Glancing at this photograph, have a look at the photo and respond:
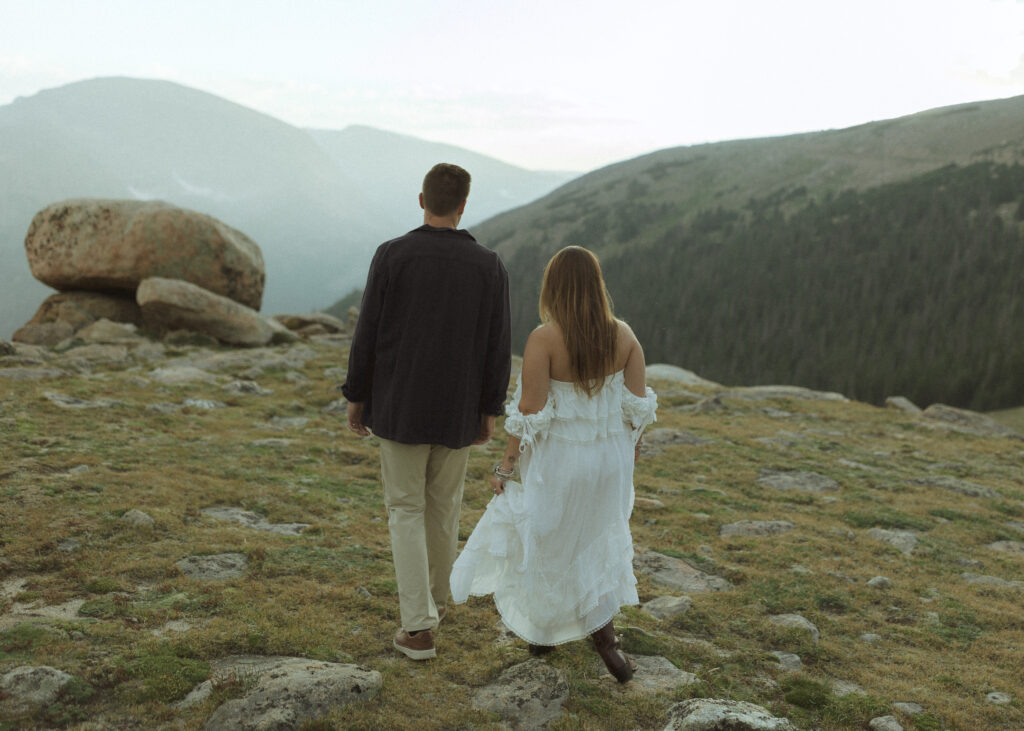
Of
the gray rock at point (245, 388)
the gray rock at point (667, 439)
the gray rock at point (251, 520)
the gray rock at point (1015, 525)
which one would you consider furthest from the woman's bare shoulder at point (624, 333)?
the gray rock at point (245, 388)

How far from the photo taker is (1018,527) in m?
11.0

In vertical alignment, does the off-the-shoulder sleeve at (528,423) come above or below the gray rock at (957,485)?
above

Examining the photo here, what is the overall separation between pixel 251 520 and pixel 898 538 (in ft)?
28.0

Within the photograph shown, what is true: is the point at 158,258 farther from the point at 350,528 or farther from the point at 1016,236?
the point at 1016,236

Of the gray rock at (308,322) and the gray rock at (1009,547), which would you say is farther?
the gray rock at (308,322)

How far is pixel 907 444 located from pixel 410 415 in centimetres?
1599

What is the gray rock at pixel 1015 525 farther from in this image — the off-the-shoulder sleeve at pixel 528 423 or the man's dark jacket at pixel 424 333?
the man's dark jacket at pixel 424 333

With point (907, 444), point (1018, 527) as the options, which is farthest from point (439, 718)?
point (907, 444)

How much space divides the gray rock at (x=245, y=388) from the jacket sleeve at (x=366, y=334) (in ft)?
38.4

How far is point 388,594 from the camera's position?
6270 mm

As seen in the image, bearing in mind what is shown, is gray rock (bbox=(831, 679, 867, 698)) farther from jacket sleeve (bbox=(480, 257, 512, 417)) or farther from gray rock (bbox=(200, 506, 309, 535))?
gray rock (bbox=(200, 506, 309, 535))

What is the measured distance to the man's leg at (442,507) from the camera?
516cm

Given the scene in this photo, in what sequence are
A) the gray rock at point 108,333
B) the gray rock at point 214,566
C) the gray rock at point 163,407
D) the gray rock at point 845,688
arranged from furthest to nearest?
the gray rock at point 108,333 < the gray rock at point 163,407 < the gray rock at point 214,566 < the gray rock at point 845,688

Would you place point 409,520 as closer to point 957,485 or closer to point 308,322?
point 957,485
